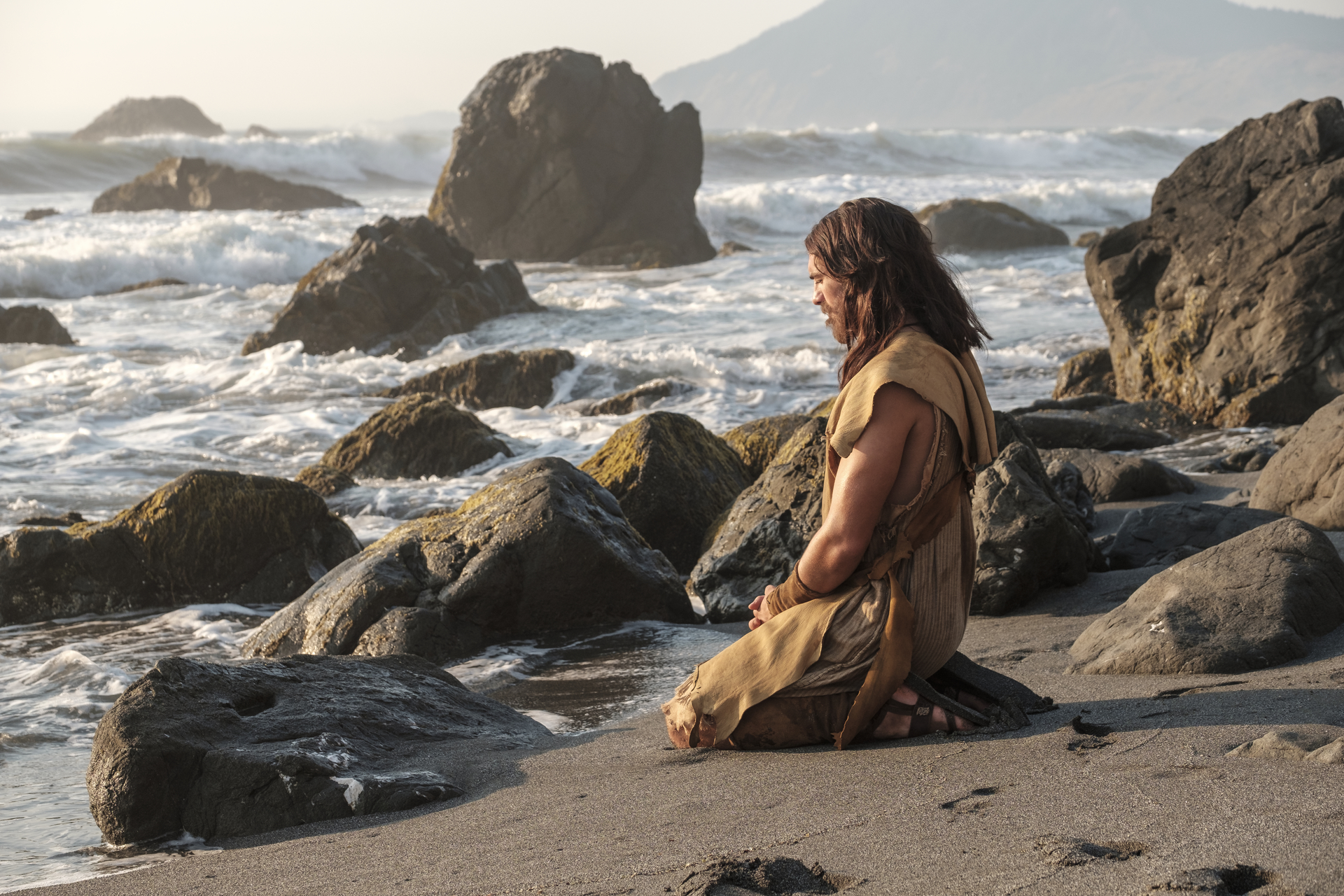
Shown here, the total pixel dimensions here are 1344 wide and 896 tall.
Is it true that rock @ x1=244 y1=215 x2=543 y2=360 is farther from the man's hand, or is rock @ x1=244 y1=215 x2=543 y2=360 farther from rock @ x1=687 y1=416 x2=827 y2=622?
the man's hand

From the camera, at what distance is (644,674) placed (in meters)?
4.82

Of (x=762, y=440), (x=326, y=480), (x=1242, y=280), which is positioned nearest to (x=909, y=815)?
(x=762, y=440)

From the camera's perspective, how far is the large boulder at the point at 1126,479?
722cm

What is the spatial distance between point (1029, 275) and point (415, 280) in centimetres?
1110

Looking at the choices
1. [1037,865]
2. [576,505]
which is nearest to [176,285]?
[576,505]

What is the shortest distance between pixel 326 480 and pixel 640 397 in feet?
14.0

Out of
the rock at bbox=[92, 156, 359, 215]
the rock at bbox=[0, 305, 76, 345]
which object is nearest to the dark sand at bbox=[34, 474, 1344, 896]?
the rock at bbox=[0, 305, 76, 345]

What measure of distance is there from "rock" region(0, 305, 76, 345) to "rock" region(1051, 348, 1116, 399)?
44.6ft

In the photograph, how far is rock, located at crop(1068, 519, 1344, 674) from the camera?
3.42 m

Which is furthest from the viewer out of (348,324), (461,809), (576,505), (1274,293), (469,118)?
(469,118)

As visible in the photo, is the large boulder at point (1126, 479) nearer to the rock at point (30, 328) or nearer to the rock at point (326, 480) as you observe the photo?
the rock at point (326, 480)

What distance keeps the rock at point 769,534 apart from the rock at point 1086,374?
690cm

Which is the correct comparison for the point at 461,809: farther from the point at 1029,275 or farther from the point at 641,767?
the point at 1029,275

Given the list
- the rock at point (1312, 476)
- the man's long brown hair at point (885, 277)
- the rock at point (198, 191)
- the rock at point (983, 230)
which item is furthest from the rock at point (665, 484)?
the rock at point (198, 191)
